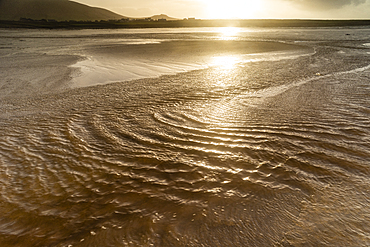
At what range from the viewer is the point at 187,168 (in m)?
3.18

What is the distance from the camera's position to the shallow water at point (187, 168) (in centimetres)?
223

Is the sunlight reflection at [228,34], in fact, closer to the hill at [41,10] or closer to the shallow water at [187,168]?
the shallow water at [187,168]

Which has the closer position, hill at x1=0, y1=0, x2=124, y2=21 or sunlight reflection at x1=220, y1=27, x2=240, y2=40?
sunlight reflection at x1=220, y1=27, x2=240, y2=40

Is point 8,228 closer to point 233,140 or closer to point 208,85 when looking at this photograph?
point 233,140

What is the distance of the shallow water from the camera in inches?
87.7

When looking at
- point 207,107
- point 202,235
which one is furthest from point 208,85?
point 202,235

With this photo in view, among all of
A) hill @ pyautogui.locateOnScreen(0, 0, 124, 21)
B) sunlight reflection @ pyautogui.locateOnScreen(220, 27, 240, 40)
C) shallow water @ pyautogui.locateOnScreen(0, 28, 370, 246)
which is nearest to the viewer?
shallow water @ pyautogui.locateOnScreen(0, 28, 370, 246)

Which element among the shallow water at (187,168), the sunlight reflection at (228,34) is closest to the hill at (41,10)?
the sunlight reflection at (228,34)

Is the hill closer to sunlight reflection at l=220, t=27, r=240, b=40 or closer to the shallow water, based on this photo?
sunlight reflection at l=220, t=27, r=240, b=40

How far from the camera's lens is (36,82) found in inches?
318

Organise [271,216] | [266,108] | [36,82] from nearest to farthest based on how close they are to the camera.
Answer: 1. [271,216]
2. [266,108]
3. [36,82]

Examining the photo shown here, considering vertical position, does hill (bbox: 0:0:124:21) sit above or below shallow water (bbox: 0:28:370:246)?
above

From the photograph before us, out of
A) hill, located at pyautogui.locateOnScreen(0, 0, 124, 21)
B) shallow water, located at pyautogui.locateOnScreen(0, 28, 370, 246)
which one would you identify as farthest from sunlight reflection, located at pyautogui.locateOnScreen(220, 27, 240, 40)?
hill, located at pyautogui.locateOnScreen(0, 0, 124, 21)

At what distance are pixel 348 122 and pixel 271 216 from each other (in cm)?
318
